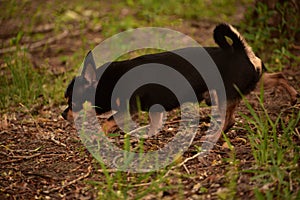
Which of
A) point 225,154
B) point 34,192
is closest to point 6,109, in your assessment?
point 34,192

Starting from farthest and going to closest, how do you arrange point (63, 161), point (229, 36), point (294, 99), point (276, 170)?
point (294, 99)
point (229, 36)
point (63, 161)
point (276, 170)

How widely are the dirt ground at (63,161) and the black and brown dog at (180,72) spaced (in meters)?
0.31

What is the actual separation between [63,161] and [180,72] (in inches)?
54.5

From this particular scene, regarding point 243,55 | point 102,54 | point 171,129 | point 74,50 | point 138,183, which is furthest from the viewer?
point 74,50

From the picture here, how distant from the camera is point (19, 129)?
14.6ft

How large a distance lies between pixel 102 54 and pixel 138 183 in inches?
133

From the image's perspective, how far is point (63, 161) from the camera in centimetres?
377

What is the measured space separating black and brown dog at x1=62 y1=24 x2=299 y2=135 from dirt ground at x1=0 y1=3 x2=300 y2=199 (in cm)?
31

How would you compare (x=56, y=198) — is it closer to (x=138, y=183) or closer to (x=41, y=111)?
(x=138, y=183)

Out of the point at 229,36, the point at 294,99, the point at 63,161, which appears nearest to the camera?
the point at 63,161

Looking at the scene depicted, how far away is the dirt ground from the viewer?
10.6ft

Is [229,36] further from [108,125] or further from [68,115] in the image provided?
[68,115]

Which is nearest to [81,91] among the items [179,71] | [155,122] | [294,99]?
[155,122]

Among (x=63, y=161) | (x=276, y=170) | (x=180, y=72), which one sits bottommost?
(x=63, y=161)
